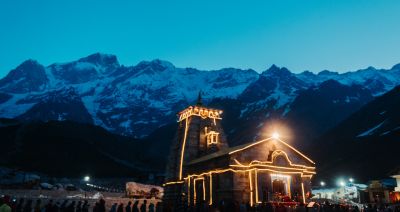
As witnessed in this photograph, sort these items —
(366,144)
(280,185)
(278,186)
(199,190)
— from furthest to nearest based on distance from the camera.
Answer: (366,144) < (199,190) < (280,185) < (278,186)

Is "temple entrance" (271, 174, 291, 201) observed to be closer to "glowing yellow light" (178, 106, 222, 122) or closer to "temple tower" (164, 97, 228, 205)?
"temple tower" (164, 97, 228, 205)

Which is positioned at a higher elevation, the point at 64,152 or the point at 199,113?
the point at 64,152

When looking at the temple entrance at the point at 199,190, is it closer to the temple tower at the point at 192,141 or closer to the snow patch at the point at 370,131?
the temple tower at the point at 192,141

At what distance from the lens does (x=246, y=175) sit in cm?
3494

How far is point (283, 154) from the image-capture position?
35844 millimetres

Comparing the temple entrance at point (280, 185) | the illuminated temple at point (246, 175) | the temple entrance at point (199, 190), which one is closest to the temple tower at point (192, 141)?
the illuminated temple at point (246, 175)

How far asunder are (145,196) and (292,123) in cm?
13145

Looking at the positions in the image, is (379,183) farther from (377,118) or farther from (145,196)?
(377,118)

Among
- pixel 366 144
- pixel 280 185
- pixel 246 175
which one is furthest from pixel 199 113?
pixel 366 144

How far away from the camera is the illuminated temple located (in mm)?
34219

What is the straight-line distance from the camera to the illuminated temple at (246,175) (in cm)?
3422

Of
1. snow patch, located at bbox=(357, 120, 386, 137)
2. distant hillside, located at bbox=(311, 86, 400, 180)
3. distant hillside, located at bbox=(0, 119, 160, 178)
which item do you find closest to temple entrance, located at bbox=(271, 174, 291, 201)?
distant hillside, located at bbox=(311, 86, 400, 180)

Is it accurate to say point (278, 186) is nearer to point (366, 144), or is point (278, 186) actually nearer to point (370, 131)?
point (366, 144)

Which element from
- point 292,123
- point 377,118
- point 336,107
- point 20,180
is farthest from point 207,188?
point 336,107
